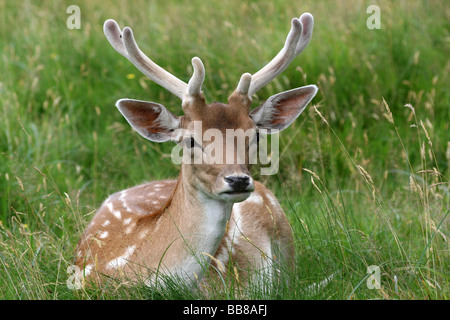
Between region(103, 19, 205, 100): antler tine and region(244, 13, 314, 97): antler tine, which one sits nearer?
region(103, 19, 205, 100): antler tine

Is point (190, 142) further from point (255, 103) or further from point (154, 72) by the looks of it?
point (255, 103)

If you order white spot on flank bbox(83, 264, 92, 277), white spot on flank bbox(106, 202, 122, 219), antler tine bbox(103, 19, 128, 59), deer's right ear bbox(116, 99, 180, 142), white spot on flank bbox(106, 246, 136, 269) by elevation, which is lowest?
white spot on flank bbox(83, 264, 92, 277)

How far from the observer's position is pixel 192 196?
395cm

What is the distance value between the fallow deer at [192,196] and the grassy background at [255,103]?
304 mm

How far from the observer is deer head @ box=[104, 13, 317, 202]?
12.3ft

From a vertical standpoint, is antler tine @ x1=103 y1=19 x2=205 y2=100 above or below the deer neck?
above

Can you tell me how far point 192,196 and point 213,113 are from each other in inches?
16.8

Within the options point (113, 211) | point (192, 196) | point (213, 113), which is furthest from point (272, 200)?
point (213, 113)

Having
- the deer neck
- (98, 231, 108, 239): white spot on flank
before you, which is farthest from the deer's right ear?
(98, 231, 108, 239): white spot on flank

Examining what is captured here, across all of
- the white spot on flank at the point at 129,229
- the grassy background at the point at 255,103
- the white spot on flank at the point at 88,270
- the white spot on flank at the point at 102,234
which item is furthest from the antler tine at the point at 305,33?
the white spot on flank at the point at 88,270

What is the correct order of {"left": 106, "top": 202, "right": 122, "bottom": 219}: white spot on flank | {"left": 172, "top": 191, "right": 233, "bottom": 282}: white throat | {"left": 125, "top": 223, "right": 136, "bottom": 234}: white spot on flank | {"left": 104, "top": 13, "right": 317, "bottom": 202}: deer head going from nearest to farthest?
{"left": 104, "top": 13, "right": 317, "bottom": 202}: deer head → {"left": 172, "top": 191, "right": 233, "bottom": 282}: white throat → {"left": 125, "top": 223, "right": 136, "bottom": 234}: white spot on flank → {"left": 106, "top": 202, "right": 122, "bottom": 219}: white spot on flank

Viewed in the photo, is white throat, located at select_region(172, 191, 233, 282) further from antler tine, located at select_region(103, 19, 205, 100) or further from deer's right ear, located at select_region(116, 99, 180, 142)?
antler tine, located at select_region(103, 19, 205, 100)
